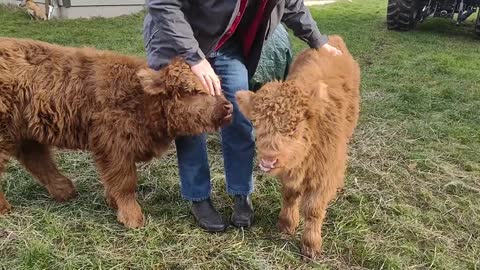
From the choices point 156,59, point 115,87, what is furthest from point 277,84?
point 115,87

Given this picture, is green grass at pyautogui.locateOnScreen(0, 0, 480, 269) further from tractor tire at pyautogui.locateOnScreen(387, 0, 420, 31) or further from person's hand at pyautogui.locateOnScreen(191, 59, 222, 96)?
tractor tire at pyautogui.locateOnScreen(387, 0, 420, 31)

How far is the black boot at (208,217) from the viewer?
148 inches

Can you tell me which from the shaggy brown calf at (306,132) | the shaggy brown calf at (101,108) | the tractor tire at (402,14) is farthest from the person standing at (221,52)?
the tractor tire at (402,14)

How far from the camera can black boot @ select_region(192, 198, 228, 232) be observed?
148 inches

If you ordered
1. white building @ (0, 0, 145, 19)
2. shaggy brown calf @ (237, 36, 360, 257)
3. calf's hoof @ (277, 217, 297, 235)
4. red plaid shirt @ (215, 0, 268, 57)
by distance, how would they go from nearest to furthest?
shaggy brown calf @ (237, 36, 360, 257), red plaid shirt @ (215, 0, 268, 57), calf's hoof @ (277, 217, 297, 235), white building @ (0, 0, 145, 19)

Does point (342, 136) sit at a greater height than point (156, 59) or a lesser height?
lesser

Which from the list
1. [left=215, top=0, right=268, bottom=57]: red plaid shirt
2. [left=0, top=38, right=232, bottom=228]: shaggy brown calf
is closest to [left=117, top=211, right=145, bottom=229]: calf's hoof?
[left=0, top=38, right=232, bottom=228]: shaggy brown calf

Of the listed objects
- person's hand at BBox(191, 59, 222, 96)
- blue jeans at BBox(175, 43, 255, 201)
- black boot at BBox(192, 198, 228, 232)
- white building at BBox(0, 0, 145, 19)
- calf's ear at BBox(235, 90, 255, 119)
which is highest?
person's hand at BBox(191, 59, 222, 96)

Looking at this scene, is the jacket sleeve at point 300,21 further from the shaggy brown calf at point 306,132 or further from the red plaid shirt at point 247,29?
the red plaid shirt at point 247,29

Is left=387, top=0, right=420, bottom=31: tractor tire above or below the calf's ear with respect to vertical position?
below

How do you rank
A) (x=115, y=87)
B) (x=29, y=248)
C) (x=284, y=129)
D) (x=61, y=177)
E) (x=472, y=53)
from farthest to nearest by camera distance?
1. (x=472, y=53)
2. (x=61, y=177)
3. (x=115, y=87)
4. (x=29, y=248)
5. (x=284, y=129)

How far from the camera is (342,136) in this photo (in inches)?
137

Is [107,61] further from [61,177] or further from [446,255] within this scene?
[446,255]

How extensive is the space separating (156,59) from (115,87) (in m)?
0.39
